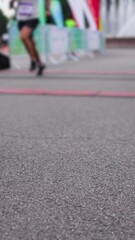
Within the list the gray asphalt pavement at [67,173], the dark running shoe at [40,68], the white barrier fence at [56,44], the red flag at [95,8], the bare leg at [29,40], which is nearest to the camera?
the gray asphalt pavement at [67,173]

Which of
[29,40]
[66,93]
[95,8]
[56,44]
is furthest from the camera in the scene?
[95,8]

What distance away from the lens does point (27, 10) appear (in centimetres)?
757

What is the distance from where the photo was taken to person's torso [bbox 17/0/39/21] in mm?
7578

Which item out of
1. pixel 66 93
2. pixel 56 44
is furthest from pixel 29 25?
pixel 56 44

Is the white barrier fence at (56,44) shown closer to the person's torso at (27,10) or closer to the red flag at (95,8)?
the person's torso at (27,10)

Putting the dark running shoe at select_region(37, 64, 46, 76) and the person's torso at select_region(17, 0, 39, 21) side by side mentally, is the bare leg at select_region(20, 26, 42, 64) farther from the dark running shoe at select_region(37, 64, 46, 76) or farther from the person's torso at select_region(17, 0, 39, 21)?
the person's torso at select_region(17, 0, 39, 21)

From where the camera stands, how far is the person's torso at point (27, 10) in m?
7.58

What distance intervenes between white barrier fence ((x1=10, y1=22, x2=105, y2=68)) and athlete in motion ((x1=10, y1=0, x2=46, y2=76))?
7.21ft

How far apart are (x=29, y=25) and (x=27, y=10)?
278 millimetres

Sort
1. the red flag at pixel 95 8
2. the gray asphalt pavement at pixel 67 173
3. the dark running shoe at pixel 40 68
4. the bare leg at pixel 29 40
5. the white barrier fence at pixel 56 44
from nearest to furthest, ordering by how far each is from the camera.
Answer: the gray asphalt pavement at pixel 67 173
the bare leg at pixel 29 40
the dark running shoe at pixel 40 68
the white barrier fence at pixel 56 44
the red flag at pixel 95 8

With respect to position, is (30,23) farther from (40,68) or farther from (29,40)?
(40,68)

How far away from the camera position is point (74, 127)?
341 centimetres

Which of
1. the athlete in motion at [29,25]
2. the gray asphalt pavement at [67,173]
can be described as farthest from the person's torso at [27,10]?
the gray asphalt pavement at [67,173]

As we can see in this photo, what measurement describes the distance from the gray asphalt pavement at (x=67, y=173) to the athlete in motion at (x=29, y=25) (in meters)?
3.38
